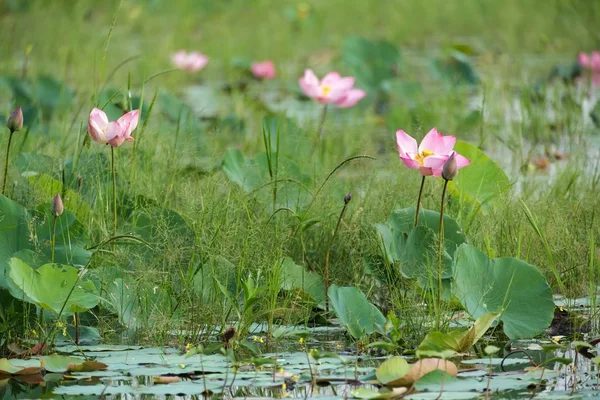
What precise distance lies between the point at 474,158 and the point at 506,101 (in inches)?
95.5

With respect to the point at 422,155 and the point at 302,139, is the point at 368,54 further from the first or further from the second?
the point at 422,155

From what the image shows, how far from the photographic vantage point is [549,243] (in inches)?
115

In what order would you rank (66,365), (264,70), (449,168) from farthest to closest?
(264,70) < (449,168) < (66,365)

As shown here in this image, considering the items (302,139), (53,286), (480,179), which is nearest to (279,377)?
(53,286)

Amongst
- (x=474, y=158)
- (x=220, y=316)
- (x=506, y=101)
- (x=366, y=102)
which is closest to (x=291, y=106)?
(x=366, y=102)

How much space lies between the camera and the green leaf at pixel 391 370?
2.11 m

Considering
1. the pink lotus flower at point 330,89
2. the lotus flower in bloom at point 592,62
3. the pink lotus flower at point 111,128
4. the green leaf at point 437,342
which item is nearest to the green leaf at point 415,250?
the green leaf at point 437,342

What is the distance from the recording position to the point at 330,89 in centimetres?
429

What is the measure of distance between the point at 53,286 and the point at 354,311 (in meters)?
0.74

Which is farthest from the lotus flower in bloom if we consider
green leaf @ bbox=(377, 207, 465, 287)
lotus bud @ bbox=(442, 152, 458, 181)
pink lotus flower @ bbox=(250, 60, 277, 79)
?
lotus bud @ bbox=(442, 152, 458, 181)

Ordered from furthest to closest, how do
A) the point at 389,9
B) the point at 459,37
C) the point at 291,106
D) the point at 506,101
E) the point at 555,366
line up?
the point at 389,9 < the point at 459,37 < the point at 291,106 < the point at 506,101 < the point at 555,366

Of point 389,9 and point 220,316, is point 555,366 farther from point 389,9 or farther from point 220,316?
point 389,9

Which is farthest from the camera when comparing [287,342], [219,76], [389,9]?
[389,9]

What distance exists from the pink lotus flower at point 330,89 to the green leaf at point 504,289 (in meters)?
1.80
